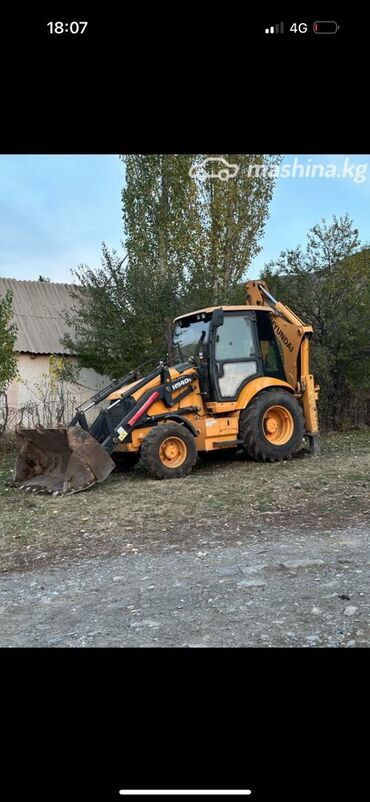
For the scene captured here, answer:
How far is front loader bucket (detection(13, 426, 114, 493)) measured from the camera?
798cm

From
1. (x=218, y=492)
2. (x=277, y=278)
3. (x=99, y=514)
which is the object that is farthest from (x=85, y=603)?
(x=277, y=278)

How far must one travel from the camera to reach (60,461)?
8.75m

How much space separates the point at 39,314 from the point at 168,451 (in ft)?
38.3

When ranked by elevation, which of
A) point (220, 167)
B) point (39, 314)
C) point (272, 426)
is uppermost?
point (39, 314)

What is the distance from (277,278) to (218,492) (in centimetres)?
800

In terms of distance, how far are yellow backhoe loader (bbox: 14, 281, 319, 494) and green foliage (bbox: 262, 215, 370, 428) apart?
3.62 meters

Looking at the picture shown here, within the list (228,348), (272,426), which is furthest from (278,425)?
(228,348)

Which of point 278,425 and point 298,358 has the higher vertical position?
point 298,358

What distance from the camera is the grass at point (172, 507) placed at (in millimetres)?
5637

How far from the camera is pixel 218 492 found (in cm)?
750

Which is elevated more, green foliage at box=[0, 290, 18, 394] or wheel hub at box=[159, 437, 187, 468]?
green foliage at box=[0, 290, 18, 394]
